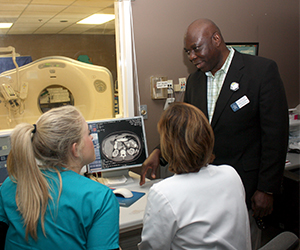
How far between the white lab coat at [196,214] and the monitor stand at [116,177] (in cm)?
87

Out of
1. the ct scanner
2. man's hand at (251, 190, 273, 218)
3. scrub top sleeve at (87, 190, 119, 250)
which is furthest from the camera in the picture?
the ct scanner

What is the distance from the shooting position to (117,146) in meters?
1.91

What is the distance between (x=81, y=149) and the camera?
1124mm

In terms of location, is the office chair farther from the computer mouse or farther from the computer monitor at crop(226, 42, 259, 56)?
the computer monitor at crop(226, 42, 259, 56)

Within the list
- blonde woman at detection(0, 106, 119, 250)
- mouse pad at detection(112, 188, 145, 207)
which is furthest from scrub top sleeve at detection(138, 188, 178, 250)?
mouse pad at detection(112, 188, 145, 207)

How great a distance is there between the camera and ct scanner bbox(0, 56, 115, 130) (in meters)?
1.99

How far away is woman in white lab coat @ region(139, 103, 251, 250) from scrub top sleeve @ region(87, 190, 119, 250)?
12 centimetres

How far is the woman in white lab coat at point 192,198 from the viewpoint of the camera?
938 millimetres

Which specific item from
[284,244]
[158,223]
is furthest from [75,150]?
[284,244]

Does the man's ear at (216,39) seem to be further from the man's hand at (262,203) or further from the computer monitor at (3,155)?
the computer monitor at (3,155)

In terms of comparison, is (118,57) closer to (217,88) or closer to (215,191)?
(217,88)

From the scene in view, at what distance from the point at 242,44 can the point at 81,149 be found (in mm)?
1988

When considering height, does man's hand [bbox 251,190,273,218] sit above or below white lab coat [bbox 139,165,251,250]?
below

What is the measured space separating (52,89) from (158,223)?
59.2 inches
